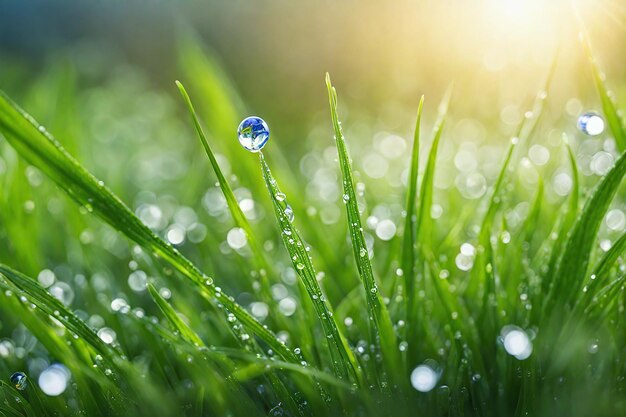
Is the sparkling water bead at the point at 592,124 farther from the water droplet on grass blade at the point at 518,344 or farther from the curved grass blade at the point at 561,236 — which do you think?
the water droplet on grass blade at the point at 518,344

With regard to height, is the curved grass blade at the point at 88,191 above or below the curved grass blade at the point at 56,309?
above

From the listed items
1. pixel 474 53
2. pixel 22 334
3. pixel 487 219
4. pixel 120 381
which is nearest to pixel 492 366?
pixel 487 219

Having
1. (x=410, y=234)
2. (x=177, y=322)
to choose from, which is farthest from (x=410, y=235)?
(x=177, y=322)

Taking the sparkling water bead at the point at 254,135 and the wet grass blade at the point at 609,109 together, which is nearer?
the sparkling water bead at the point at 254,135

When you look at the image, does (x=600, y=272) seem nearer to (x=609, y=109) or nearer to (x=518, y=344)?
(x=518, y=344)

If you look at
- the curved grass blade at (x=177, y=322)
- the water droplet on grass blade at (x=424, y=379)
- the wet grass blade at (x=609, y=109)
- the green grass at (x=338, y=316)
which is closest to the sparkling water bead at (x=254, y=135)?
the green grass at (x=338, y=316)

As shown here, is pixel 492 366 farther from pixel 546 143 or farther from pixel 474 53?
pixel 474 53
